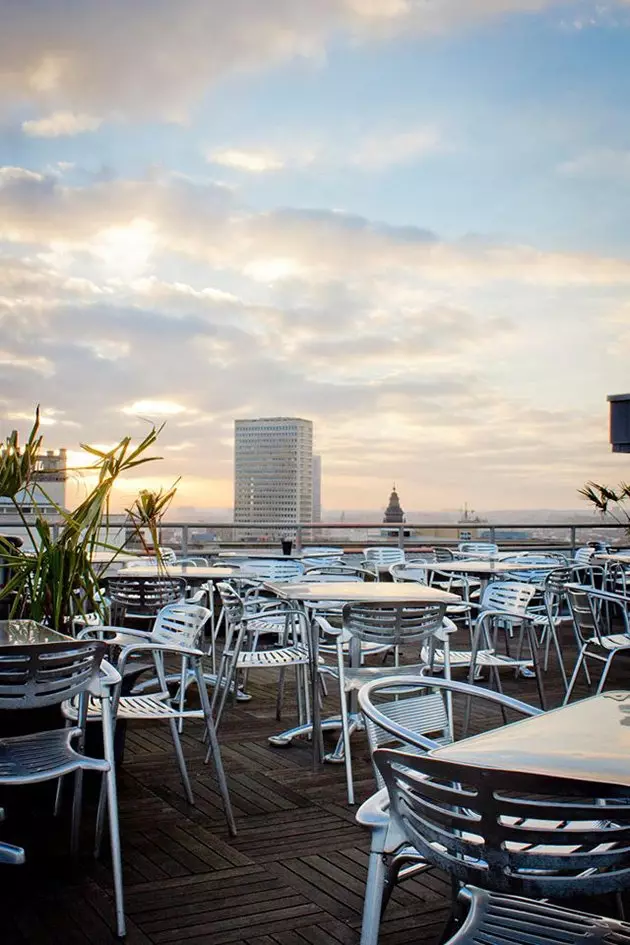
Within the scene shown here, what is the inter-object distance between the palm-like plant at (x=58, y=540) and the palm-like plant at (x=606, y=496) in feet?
22.7

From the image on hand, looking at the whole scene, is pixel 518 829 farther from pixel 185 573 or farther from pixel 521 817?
pixel 185 573

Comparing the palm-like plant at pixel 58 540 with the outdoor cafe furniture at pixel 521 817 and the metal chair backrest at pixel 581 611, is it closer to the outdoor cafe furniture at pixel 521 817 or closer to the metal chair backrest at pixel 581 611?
the outdoor cafe furniture at pixel 521 817

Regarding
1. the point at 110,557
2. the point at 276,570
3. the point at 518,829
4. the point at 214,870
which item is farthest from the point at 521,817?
the point at 110,557

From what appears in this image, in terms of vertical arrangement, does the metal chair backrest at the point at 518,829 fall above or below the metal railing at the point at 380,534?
below

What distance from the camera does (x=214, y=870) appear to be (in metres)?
3.21

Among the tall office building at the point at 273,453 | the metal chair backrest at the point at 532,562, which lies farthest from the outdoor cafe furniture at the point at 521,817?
the tall office building at the point at 273,453

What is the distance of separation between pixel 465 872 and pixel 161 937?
1425 mm

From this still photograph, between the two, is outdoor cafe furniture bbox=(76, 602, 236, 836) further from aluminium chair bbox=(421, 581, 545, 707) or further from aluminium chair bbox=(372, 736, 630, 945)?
aluminium chair bbox=(372, 736, 630, 945)

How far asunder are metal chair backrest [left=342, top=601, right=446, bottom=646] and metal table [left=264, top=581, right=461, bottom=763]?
0.03m

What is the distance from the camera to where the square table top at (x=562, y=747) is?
1714 millimetres

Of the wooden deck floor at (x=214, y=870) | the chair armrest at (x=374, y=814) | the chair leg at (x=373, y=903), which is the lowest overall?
the wooden deck floor at (x=214, y=870)

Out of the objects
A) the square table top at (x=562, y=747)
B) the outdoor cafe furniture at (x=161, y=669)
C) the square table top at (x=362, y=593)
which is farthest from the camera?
the square table top at (x=362, y=593)

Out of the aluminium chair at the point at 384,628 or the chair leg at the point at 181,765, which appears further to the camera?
the aluminium chair at the point at 384,628

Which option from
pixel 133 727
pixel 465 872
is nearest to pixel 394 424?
pixel 133 727
